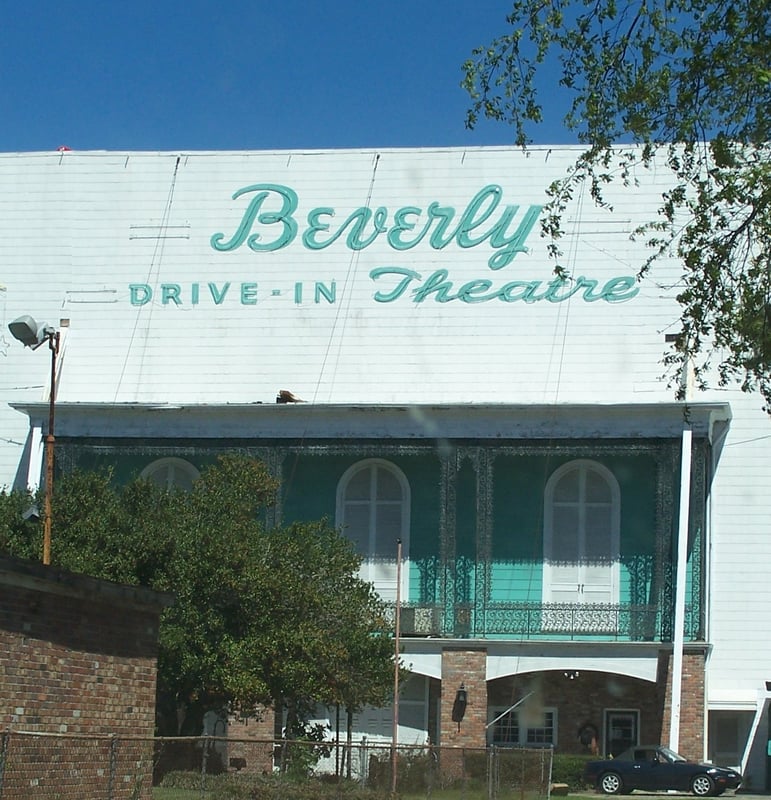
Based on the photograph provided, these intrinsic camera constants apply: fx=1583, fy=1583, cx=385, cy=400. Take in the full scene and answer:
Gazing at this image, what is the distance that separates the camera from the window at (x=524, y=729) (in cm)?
3497

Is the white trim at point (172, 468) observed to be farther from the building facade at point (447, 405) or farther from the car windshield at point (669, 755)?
the car windshield at point (669, 755)

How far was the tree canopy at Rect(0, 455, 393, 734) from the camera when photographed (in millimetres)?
24609

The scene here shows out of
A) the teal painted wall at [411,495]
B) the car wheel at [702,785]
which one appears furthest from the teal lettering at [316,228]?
the car wheel at [702,785]

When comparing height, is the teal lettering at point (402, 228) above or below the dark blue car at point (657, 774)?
above

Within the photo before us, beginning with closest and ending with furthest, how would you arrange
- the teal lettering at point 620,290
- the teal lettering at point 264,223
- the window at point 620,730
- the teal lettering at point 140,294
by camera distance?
the window at point 620,730 < the teal lettering at point 620,290 < the teal lettering at point 264,223 < the teal lettering at point 140,294

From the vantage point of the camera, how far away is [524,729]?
3509cm

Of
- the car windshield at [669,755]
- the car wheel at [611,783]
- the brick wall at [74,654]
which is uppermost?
the brick wall at [74,654]

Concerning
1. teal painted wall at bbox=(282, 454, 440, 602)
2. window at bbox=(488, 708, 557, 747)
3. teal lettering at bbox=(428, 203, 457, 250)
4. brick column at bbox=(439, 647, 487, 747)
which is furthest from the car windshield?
teal lettering at bbox=(428, 203, 457, 250)

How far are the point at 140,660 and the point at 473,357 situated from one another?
768 inches

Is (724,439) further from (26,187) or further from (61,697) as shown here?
(61,697)

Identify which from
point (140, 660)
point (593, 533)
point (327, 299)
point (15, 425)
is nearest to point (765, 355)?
point (140, 660)

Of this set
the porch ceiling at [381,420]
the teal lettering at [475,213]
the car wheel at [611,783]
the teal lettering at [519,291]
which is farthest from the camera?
the teal lettering at [475,213]

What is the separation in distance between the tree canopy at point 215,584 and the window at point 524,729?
28.3 feet

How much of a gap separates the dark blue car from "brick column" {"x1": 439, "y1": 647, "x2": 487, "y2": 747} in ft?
8.09
